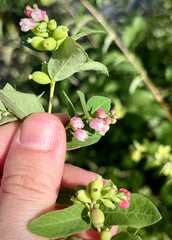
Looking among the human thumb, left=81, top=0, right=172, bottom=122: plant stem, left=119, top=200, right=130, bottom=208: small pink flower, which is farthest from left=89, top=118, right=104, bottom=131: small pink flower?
left=81, top=0, right=172, bottom=122: plant stem

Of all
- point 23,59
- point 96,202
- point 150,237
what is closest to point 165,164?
point 150,237

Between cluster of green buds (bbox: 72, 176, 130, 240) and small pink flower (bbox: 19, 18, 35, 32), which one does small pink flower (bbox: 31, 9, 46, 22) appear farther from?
cluster of green buds (bbox: 72, 176, 130, 240)

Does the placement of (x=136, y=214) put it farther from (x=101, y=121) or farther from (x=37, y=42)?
(x=37, y=42)

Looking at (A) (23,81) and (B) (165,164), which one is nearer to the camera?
(B) (165,164)

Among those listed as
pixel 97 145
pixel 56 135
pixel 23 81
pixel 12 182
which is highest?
pixel 56 135

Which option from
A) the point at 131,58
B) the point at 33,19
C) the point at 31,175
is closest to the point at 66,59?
the point at 33,19

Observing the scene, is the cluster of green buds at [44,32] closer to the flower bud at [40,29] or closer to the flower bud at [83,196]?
the flower bud at [40,29]

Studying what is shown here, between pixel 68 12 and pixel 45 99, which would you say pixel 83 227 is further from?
pixel 68 12
